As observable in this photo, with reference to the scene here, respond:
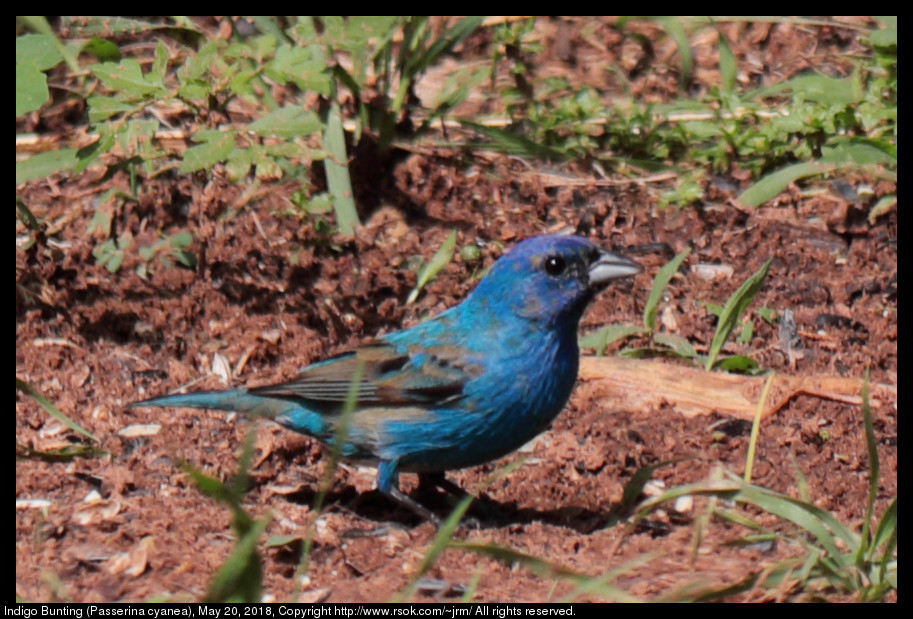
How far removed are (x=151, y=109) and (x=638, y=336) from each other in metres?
2.40

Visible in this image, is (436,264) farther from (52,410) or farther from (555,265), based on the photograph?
(52,410)

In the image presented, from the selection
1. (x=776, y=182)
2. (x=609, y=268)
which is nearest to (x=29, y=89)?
(x=609, y=268)

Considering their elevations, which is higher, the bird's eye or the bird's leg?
the bird's eye

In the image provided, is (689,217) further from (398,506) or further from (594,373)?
(398,506)

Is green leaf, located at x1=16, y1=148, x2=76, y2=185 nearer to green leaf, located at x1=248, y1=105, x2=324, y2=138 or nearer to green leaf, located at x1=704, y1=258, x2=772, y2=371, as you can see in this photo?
green leaf, located at x1=248, y1=105, x2=324, y2=138

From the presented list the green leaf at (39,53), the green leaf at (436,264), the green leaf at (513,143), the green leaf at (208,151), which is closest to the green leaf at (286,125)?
the green leaf at (208,151)

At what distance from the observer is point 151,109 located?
5.62 metres

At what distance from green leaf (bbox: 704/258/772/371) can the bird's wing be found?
106 centimetres

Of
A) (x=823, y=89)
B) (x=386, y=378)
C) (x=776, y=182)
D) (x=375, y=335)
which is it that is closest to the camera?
(x=386, y=378)

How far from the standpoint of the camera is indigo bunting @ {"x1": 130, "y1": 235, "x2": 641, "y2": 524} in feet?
12.5

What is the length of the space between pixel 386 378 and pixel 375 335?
0.90m

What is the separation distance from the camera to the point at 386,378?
13.1 feet

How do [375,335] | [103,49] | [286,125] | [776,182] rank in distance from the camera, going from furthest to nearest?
[776,182] → [103,49] → [375,335] → [286,125]

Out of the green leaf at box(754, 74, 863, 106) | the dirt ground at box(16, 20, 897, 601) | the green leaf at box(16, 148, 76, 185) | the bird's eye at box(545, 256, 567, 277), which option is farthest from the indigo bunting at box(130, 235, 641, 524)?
the green leaf at box(754, 74, 863, 106)
